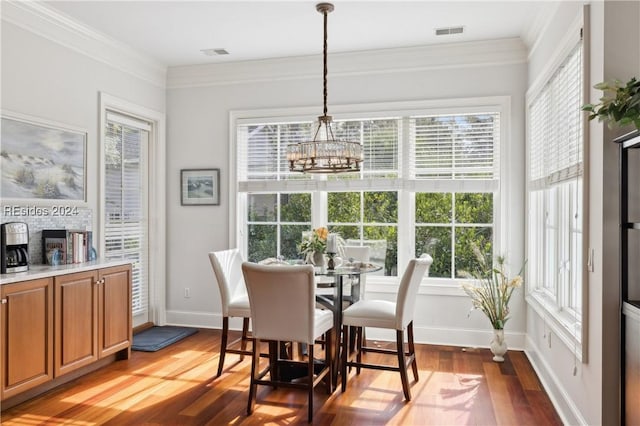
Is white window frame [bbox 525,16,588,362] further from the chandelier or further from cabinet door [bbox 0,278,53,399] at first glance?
cabinet door [bbox 0,278,53,399]

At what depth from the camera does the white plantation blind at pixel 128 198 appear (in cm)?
477

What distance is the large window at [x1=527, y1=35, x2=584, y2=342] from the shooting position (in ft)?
9.44

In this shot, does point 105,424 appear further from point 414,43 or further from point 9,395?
point 414,43

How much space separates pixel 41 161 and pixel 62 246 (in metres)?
0.69

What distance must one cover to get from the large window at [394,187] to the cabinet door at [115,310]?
1.42 meters

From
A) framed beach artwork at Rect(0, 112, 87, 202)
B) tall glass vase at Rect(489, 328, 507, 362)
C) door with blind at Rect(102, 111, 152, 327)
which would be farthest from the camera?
door with blind at Rect(102, 111, 152, 327)

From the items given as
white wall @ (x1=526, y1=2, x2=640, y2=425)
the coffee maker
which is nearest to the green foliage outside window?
white wall @ (x1=526, y1=2, x2=640, y2=425)

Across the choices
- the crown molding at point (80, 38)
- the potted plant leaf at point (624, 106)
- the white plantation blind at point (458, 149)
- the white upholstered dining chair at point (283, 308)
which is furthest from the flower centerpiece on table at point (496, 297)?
the crown molding at point (80, 38)

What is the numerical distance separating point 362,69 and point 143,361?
11.2ft

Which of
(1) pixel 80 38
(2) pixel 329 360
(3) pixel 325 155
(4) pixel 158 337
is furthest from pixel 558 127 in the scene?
(4) pixel 158 337

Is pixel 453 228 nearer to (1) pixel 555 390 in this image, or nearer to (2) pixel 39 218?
(1) pixel 555 390

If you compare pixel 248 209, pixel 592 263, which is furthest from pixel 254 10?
pixel 592 263

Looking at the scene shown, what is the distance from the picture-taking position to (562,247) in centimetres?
327

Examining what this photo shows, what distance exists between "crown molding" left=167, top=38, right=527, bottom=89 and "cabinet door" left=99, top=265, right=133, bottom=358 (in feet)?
7.52
